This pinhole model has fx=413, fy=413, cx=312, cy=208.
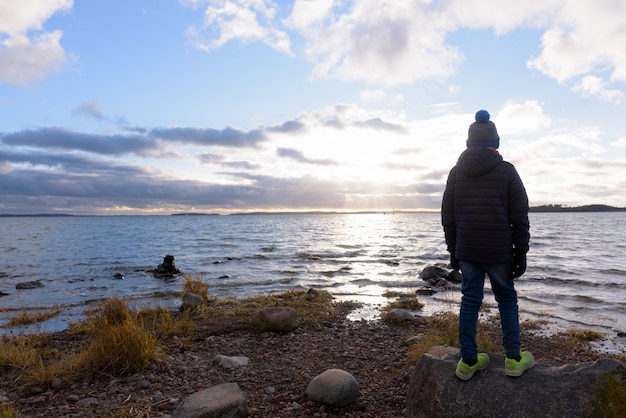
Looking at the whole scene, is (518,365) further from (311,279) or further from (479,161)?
(311,279)

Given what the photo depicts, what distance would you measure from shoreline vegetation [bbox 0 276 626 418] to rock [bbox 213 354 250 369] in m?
0.13

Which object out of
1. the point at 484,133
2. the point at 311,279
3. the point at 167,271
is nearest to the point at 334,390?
the point at 484,133

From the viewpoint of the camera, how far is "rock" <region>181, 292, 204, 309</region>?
12472mm

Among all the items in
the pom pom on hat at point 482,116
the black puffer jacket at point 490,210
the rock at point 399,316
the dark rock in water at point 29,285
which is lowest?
the dark rock in water at point 29,285

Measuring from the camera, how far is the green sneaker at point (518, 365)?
13.8 feet

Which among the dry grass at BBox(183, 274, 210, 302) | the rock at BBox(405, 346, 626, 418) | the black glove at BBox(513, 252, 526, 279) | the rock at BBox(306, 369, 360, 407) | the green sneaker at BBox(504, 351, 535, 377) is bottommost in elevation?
the dry grass at BBox(183, 274, 210, 302)

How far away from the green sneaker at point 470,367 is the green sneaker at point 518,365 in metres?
0.22

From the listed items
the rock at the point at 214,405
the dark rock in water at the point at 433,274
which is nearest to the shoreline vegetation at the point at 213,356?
the rock at the point at 214,405

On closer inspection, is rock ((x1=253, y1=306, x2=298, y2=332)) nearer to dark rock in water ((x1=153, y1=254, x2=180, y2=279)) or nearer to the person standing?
the person standing

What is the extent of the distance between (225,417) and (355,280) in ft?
51.9

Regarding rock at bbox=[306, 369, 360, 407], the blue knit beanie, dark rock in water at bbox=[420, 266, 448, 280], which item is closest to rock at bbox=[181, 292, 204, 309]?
rock at bbox=[306, 369, 360, 407]

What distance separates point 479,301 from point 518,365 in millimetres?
727

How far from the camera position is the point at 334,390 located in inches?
221

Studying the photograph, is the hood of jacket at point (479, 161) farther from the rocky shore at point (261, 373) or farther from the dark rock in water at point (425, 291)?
the dark rock in water at point (425, 291)
